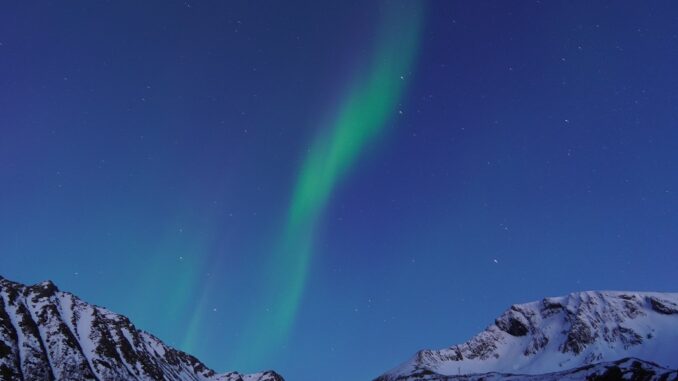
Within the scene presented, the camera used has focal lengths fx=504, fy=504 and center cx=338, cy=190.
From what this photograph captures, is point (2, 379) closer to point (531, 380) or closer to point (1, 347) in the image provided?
point (1, 347)

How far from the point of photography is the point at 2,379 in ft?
574

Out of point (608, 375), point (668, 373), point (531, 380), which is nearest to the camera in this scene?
point (668, 373)

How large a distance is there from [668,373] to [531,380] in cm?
6149

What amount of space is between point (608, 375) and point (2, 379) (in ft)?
659

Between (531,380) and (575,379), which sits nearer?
(575,379)

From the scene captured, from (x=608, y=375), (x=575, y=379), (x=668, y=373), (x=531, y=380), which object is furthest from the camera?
(x=531, y=380)

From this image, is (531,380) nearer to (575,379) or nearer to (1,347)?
(575,379)

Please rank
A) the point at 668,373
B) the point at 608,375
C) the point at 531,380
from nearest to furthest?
1. the point at 668,373
2. the point at 608,375
3. the point at 531,380

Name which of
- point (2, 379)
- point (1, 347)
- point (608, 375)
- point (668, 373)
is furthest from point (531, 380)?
point (1, 347)

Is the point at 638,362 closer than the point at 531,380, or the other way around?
the point at 638,362

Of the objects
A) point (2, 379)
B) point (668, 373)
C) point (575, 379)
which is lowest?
point (668, 373)

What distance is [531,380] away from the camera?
188375 mm

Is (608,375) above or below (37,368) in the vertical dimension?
below

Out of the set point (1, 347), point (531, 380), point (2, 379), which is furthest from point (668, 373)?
point (1, 347)
